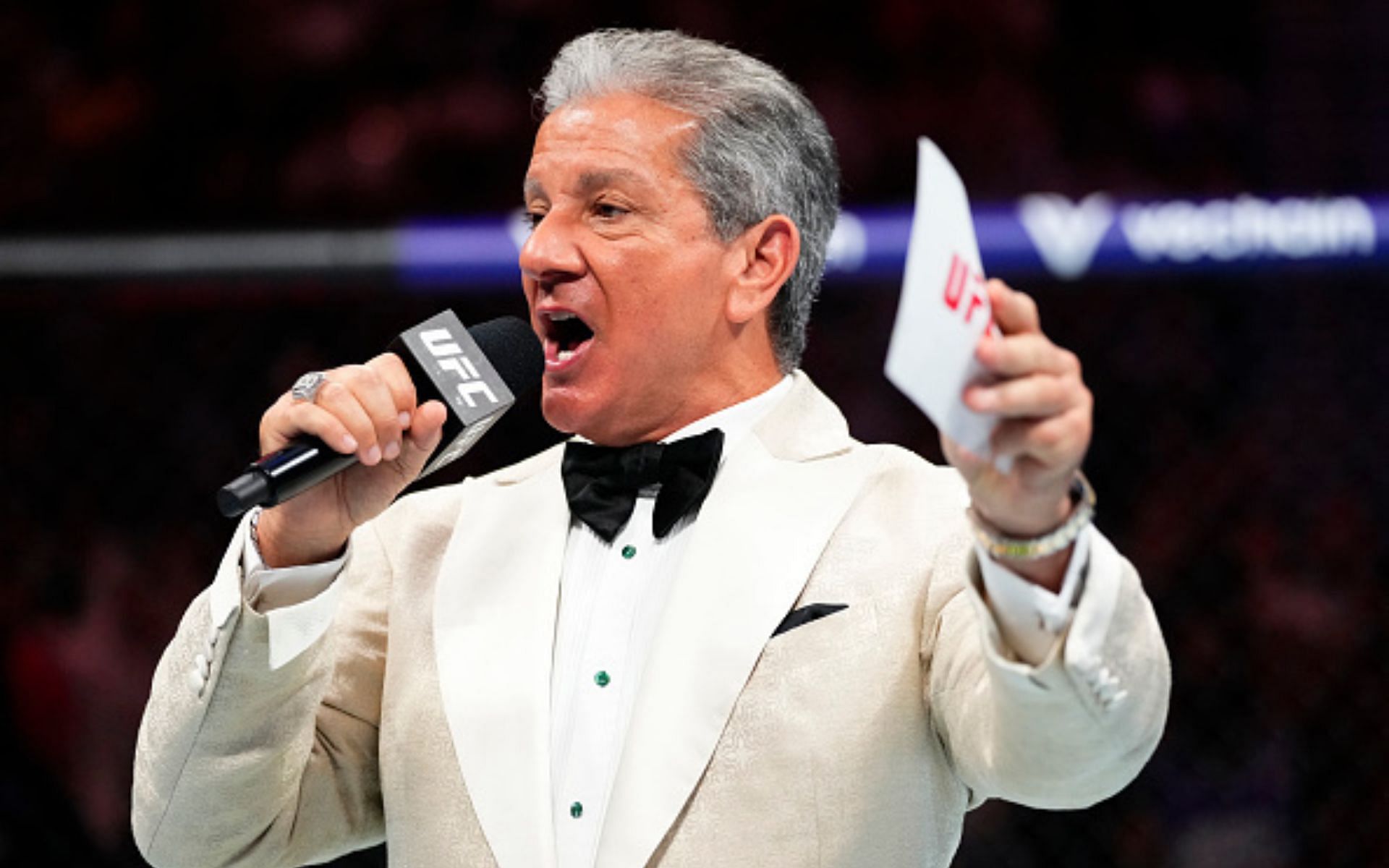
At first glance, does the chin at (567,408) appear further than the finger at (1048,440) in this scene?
Result: Yes

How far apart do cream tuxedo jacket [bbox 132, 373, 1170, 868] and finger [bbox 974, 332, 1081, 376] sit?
0.86 ft

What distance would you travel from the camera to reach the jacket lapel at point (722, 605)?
149 cm

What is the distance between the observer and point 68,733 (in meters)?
3.05

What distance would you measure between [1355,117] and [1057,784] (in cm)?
211

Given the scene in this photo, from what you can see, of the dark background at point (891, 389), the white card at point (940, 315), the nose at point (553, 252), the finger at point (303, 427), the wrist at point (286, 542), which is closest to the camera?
the white card at point (940, 315)

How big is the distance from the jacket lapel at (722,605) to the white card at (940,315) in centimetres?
42

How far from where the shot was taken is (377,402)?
139 centimetres

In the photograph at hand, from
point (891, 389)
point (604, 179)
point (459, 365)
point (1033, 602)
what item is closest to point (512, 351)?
point (459, 365)

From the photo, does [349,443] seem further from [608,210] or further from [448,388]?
[608,210]

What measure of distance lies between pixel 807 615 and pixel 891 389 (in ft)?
5.32

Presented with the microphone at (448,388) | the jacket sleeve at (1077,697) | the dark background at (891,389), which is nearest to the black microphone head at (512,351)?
the microphone at (448,388)

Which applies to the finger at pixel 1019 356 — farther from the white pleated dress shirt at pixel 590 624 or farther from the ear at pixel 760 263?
the ear at pixel 760 263

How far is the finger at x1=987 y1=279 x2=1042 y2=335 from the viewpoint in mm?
1156

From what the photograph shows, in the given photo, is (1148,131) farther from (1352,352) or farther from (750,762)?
(750,762)
